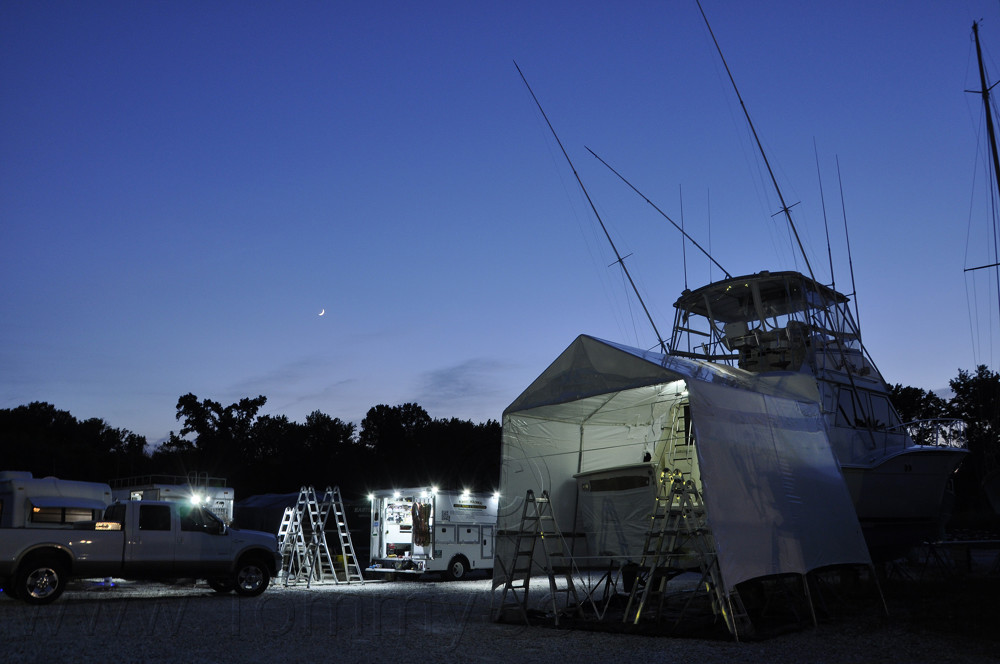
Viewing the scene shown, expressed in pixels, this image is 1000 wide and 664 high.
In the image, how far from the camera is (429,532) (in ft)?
73.4

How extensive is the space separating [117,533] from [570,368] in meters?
9.93

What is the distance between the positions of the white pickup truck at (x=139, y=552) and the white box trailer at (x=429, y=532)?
555cm

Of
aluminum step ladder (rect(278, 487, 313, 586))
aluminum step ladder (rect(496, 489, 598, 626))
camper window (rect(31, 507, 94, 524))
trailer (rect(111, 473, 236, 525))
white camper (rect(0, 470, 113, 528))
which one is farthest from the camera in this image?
trailer (rect(111, 473, 236, 525))

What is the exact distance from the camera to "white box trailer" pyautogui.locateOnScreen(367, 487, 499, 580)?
73.4 feet

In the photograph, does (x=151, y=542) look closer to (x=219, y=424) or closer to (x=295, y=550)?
(x=295, y=550)

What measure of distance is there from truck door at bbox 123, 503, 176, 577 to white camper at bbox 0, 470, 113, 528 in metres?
3.80

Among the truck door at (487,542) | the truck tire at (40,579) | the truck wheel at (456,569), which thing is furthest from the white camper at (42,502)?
the truck door at (487,542)

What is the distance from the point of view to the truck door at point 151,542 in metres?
15.8

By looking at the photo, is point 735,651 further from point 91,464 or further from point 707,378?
point 91,464

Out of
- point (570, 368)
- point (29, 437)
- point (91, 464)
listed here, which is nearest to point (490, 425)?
point (91, 464)

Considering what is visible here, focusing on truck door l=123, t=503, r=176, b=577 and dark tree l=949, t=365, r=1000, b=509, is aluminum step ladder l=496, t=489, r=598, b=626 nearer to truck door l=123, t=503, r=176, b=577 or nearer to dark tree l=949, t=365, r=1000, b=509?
truck door l=123, t=503, r=176, b=577

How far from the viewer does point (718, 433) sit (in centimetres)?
1066

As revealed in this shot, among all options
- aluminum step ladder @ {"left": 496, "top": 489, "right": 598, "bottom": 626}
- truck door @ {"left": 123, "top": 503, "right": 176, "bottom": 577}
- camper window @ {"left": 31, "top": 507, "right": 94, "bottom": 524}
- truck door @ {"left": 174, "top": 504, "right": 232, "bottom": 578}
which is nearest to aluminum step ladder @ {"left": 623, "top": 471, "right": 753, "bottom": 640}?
aluminum step ladder @ {"left": 496, "top": 489, "right": 598, "bottom": 626}

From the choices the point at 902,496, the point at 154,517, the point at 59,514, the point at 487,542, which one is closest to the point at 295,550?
the point at 154,517
